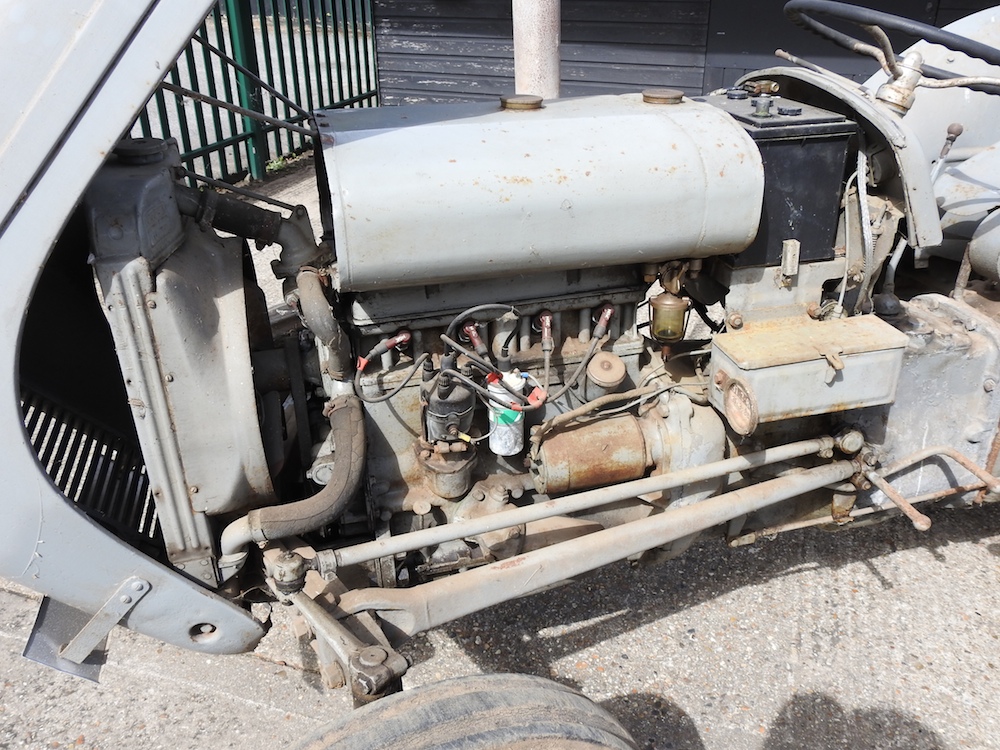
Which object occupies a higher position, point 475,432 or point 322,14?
point 322,14

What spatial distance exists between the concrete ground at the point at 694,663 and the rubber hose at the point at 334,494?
0.82 metres

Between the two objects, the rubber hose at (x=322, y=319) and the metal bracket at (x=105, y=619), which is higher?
the rubber hose at (x=322, y=319)

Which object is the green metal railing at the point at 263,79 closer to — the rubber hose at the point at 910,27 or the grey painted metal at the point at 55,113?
the rubber hose at the point at 910,27

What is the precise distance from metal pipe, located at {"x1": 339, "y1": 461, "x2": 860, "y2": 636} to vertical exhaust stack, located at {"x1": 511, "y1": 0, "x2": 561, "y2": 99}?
344 centimetres

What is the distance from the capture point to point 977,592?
8.58 feet

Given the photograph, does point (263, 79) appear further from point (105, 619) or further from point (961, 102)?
point (105, 619)

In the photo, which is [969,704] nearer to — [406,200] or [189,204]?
[406,200]

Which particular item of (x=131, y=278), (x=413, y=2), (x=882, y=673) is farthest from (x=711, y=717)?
(x=413, y=2)

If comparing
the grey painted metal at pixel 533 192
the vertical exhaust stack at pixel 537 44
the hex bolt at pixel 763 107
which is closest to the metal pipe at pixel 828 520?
the grey painted metal at pixel 533 192

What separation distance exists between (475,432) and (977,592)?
5.87 feet

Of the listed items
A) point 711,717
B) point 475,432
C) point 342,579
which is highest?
point 475,432

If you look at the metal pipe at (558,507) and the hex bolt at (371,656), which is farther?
the metal pipe at (558,507)

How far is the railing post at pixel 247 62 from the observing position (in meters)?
6.70

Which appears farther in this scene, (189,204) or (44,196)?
(189,204)
